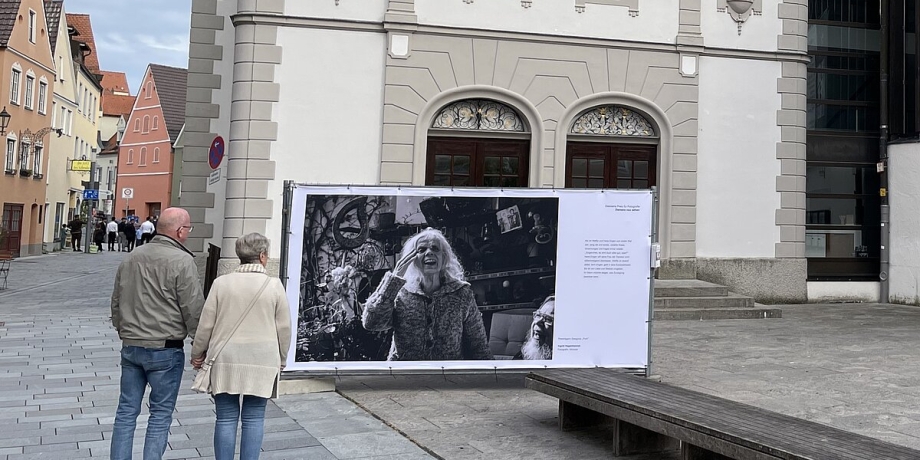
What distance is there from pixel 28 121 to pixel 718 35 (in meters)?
29.4

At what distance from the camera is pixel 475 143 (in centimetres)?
1509

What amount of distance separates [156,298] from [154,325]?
16 cm

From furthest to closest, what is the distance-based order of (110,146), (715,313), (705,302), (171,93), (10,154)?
(110,146)
(171,93)
(10,154)
(705,302)
(715,313)

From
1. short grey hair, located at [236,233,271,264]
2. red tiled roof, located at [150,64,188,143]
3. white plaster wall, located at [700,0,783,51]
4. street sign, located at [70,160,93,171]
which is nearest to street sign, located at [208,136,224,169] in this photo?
short grey hair, located at [236,233,271,264]

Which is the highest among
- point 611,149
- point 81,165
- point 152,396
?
point 81,165

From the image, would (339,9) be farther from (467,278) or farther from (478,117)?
(467,278)

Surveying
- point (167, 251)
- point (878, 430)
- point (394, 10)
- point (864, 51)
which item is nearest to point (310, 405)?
point (167, 251)

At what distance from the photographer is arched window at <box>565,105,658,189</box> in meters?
15.4

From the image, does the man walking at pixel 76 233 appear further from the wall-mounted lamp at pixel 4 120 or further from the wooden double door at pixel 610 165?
the wooden double door at pixel 610 165

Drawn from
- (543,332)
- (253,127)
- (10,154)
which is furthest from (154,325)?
(10,154)

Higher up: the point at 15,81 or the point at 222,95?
the point at 15,81

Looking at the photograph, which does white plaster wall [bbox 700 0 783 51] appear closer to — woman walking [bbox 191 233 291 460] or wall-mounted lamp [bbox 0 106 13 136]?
woman walking [bbox 191 233 291 460]

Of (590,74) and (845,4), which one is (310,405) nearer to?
(590,74)

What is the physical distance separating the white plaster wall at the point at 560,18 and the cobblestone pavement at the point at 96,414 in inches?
303
